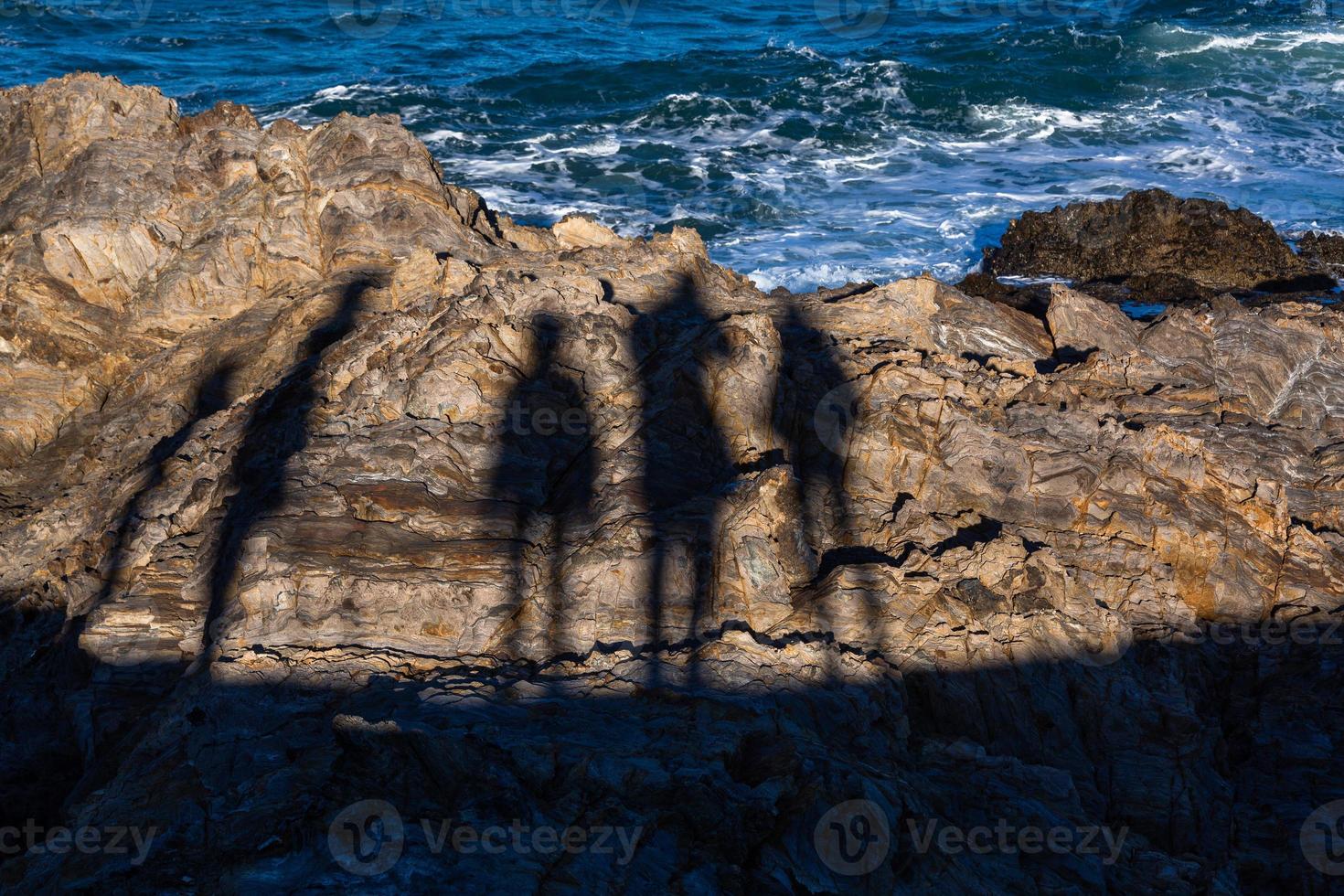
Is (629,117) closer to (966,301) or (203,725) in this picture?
(966,301)

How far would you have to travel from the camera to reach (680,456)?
5758mm

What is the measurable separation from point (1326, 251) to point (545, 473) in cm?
1216

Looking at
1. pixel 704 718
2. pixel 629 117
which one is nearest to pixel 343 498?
pixel 704 718

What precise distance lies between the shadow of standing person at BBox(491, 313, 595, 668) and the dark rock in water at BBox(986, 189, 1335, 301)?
8741mm

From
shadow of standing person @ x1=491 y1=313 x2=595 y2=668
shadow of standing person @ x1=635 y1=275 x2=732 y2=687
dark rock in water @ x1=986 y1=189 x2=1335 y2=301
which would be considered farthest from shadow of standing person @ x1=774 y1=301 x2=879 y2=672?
dark rock in water @ x1=986 y1=189 x2=1335 y2=301

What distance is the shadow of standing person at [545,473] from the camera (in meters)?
5.03

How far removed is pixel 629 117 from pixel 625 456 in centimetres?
1684

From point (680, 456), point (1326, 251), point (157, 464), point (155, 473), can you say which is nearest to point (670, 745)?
point (680, 456)

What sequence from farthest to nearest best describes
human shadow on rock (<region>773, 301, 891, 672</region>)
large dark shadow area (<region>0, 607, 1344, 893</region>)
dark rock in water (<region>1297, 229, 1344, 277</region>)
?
dark rock in water (<region>1297, 229, 1344, 277</region>) < human shadow on rock (<region>773, 301, 891, 672</region>) < large dark shadow area (<region>0, 607, 1344, 893</region>)

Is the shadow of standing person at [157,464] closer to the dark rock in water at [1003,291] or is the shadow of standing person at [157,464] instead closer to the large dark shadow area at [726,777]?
the large dark shadow area at [726,777]

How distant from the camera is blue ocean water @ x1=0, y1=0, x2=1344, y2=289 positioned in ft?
57.0

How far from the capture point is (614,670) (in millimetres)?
4672

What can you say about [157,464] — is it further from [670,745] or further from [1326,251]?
[1326,251]

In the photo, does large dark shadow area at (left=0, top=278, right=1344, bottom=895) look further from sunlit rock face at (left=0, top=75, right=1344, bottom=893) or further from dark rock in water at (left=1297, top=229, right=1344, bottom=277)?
dark rock in water at (left=1297, top=229, right=1344, bottom=277)
